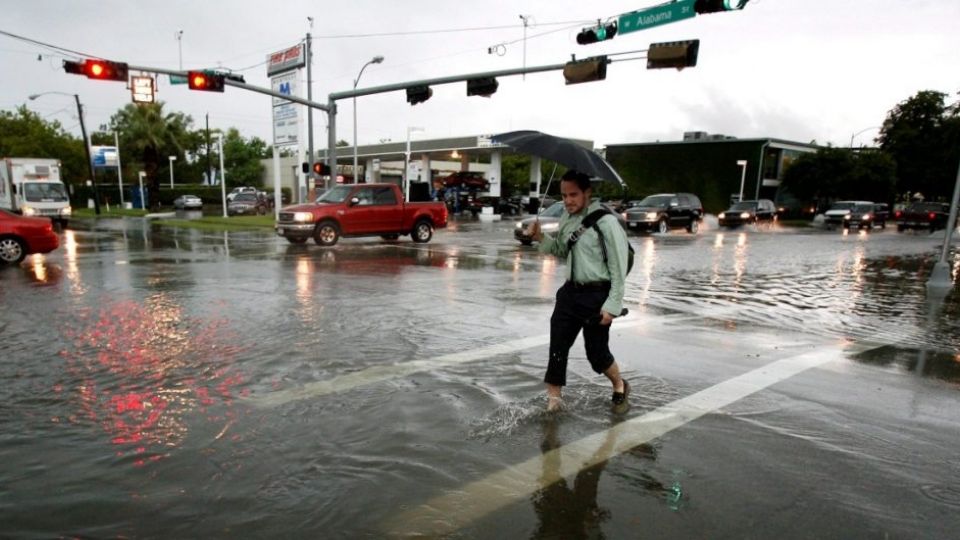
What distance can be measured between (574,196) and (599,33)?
12.6 metres

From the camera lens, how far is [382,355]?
598 centimetres

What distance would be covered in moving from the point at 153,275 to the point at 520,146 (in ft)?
30.7

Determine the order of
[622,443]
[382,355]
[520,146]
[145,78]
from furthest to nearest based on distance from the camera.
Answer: [145,78] → [382,355] → [520,146] → [622,443]

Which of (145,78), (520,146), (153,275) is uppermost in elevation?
(145,78)

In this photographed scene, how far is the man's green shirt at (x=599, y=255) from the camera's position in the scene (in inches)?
163

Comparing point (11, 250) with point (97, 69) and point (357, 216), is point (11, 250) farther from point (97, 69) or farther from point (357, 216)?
point (357, 216)

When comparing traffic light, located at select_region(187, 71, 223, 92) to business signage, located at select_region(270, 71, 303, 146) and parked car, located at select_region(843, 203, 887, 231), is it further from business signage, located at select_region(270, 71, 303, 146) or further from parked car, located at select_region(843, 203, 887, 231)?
parked car, located at select_region(843, 203, 887, 231)

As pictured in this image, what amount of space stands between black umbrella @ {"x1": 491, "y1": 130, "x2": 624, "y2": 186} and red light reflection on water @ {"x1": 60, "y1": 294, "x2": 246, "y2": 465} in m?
2.97

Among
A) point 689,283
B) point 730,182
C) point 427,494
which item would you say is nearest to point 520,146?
point 427,494

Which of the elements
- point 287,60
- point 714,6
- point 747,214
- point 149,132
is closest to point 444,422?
point 714,6

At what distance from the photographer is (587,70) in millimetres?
16359

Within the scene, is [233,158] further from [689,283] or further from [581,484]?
[581,484]

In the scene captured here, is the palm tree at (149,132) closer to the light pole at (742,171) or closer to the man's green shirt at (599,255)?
the light pole at (742,171)

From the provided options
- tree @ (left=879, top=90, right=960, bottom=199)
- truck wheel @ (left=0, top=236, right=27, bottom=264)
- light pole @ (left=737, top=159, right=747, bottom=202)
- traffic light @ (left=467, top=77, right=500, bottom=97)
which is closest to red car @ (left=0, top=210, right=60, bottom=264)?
truck wheel @ (left=0, top=236, right=27, bottom=264)
